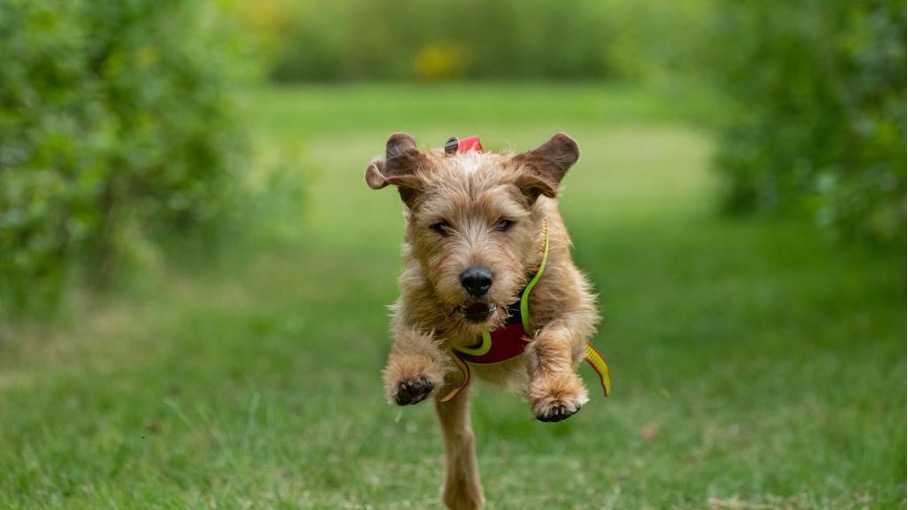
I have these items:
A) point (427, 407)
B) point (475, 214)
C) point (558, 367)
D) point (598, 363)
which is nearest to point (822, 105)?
point (427, 407)

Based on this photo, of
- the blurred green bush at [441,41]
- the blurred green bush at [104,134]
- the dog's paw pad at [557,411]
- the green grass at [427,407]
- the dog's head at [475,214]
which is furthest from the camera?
the blurred green bush at [441,41]

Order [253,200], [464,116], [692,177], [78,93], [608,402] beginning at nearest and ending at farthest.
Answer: [608,402]
[78,93]
[253,200]
[692,177]
[464,116]

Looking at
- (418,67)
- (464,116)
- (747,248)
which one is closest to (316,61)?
(418,67)

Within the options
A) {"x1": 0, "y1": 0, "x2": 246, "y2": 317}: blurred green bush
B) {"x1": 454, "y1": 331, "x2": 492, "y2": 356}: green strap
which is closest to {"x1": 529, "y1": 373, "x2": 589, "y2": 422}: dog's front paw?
{"x1": 454, "y1": 331, "x2": 492, "y2": 356}: green strap

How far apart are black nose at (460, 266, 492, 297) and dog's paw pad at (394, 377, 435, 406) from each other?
0.35 meters

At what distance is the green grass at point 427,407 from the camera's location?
6004 millimetres

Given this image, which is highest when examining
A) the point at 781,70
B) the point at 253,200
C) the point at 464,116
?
the point at 464,116

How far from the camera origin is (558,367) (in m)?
4.65

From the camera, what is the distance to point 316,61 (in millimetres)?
53000

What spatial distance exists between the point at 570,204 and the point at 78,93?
13.0 metres

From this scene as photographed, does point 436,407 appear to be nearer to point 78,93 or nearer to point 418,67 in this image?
point 78,93

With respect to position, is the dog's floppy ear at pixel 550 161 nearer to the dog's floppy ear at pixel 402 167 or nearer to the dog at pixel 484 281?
the dog at pixel 484 281

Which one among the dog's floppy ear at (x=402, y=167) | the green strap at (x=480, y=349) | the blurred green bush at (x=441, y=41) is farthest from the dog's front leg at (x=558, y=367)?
the blurred green bush at (x=441, y=41)

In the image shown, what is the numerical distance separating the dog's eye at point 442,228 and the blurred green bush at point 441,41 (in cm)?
4675
